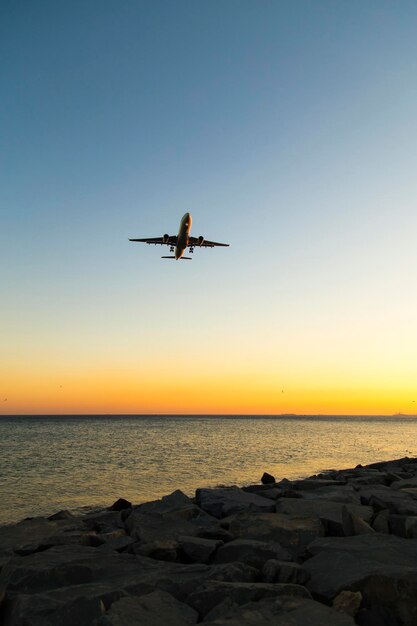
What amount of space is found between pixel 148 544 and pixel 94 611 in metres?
2.68

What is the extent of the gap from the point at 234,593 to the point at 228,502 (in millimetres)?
6004

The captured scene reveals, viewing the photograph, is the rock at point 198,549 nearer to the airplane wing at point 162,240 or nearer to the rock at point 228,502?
the rock at point 228,502

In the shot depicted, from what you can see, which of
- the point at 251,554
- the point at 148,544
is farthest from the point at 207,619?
the point at 148,544

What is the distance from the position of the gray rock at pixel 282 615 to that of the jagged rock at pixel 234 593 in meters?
0.18

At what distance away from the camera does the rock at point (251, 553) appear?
6223mm

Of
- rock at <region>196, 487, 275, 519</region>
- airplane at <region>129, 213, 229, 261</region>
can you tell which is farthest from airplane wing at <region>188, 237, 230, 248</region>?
rock at <region>196, 487, 275, 519</region>

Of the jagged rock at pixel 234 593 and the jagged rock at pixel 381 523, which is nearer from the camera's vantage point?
the jagged rock at pixel 234 593

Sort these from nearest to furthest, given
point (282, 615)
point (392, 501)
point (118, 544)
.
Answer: point (282, 615), point (118, 544), point (392, 501)

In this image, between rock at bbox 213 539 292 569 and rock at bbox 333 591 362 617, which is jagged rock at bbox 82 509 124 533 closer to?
rock at bbox 213 539 292 569

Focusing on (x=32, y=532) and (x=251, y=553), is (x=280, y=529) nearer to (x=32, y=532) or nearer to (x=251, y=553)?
(x=251, y=553)

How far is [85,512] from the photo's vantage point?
573 inches

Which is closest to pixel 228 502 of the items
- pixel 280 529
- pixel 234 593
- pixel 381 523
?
pixel 280 529

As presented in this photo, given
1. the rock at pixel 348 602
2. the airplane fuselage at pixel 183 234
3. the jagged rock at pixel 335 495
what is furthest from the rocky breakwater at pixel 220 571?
→ the airplane fuselage at pixel 183 234

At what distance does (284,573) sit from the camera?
5480 mm
